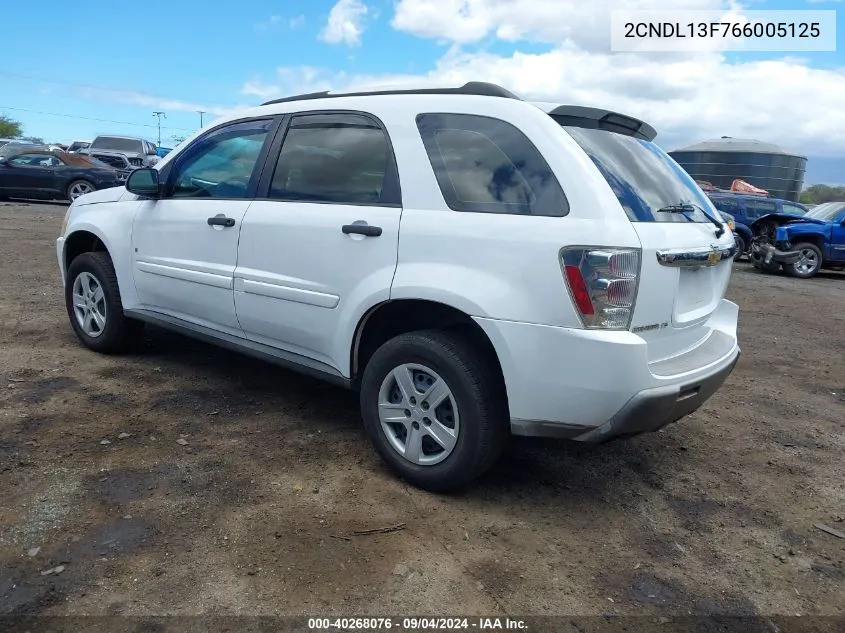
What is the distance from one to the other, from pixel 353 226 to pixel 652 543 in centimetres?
193

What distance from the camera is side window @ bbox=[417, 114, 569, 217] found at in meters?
2.94

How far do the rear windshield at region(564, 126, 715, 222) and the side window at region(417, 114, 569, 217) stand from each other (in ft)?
0.82

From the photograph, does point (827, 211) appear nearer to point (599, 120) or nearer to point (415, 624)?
point (599, 120)

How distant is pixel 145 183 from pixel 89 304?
1.15m

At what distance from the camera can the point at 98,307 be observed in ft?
16.5

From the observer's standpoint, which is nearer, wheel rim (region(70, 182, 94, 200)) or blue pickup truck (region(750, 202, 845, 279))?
blue pickup truck (region(750, 202, 845, 279))

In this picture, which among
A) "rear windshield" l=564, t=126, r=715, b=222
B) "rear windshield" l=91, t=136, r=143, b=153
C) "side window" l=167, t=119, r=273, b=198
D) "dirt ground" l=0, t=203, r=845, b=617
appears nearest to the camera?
"dirt ground" l=0, t=203, r=845, b=617

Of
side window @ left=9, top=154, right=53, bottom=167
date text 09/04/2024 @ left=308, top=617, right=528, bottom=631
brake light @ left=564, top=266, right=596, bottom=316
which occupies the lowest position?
date text 09/04/2024 @ left=308, top=617, right=528, bottom=631

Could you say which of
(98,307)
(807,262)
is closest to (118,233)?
(98,307)

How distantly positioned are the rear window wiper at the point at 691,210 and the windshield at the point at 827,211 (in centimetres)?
1179

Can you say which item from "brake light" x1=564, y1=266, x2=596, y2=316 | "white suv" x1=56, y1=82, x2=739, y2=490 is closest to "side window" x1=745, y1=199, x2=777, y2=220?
"white suv" x1=56, y1=82, x2=739, y2=490

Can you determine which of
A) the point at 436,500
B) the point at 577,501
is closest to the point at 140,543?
the point at 436,500

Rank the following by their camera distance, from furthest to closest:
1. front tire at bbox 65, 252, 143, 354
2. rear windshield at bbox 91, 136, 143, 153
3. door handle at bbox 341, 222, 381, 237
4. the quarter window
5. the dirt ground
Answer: rear windshield at bbox 91, 136, 143, 153
the quarter window
front tire at bbox 65, 252, 143, 354
door handle at bbox 341, 222, 381, 237
the dirt ground

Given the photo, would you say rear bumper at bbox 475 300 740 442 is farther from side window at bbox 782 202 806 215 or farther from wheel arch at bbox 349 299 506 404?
side window at bbox 782 202 806 215
